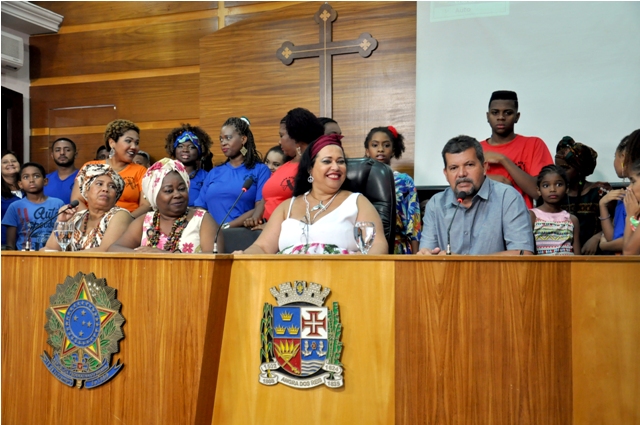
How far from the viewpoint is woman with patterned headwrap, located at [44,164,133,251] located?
3.46 metres

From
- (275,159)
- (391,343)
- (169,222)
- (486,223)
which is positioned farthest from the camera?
(275,159)

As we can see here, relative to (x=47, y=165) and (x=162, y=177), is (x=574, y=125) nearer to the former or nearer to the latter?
(x=162, y=177)

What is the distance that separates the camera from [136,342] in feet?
7.63

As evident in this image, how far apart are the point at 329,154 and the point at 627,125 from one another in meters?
2.31

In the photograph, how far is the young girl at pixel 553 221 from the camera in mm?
3473

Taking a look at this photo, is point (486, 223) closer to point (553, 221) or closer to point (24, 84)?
point (553, 221)

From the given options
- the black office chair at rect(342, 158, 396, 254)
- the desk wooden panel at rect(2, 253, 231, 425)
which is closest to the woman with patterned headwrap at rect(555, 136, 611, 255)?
the black office chair at rect(342, 158, 396, 254)

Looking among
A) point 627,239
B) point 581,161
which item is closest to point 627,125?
point 581,161

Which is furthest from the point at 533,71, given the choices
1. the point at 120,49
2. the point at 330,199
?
the point at 120,49

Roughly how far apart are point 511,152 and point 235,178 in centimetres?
162

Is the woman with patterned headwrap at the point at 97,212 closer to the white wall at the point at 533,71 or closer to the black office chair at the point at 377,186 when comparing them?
the black office chair at the point at 377,186

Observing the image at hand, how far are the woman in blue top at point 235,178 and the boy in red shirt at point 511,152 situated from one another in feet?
4.44

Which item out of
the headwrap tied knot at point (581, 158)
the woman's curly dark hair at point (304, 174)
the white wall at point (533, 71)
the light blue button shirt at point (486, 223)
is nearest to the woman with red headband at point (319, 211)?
the woman's curly dark hair at point (304, 174)

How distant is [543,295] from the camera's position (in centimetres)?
198
